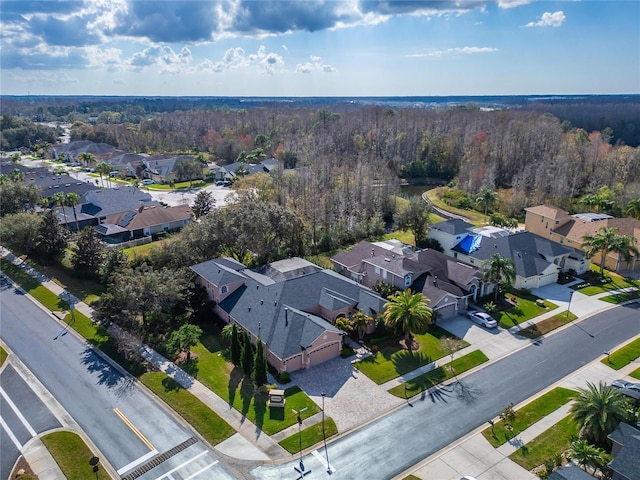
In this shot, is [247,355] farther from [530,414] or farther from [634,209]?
[634,209]

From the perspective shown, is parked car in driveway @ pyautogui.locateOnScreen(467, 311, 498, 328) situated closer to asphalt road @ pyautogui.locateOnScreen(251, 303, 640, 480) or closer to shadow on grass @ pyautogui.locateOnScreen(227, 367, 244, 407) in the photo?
asphalt road @ pyautogui.locateOnScreen(251, 303, 640, 480)

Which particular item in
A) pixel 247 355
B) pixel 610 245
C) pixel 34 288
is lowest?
pixel 34 288

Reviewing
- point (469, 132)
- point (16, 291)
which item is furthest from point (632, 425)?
point (469, 132)

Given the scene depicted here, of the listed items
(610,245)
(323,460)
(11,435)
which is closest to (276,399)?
(323,460)

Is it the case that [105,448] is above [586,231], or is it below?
below

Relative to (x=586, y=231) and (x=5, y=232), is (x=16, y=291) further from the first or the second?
(x=586, y=231)

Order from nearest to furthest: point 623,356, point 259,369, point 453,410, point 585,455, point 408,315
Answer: point 585,455, point 453,410, point 259,369, point 408,315, point 623,356
